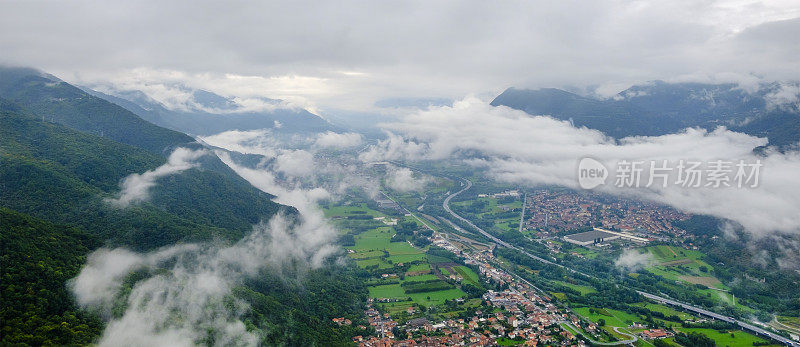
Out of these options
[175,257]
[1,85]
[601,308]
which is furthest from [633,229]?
[1,85]

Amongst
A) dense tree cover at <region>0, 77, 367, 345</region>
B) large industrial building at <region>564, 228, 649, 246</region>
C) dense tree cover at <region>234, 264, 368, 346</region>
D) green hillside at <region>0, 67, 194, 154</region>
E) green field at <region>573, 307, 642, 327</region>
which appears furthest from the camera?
green hillside at <region>0, 67, 194, 154</region>

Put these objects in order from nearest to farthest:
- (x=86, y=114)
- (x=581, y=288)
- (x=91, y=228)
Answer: (x=91, y=228) < (x=581, y=288) < (x=86, y=114)

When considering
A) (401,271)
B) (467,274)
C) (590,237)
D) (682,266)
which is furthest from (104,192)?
(682,266)

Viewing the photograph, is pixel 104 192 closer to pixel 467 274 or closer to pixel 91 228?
pixel 91 228

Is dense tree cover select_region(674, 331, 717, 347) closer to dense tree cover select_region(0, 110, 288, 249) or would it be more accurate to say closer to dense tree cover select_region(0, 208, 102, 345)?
dense tree cover select_region(0, 208, 102, 345)

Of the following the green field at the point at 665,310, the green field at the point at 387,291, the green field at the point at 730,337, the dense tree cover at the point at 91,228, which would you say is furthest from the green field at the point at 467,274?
the green field at the point at 730,337

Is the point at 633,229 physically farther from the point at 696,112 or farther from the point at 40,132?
the point at 40,132

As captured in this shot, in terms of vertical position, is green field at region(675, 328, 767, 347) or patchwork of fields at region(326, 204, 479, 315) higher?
green field at region(675, 328, 767, 347)

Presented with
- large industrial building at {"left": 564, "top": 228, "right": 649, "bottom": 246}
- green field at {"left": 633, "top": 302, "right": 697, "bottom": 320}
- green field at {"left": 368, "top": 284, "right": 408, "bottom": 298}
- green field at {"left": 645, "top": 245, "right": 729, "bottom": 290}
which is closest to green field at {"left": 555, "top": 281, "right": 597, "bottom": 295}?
green field at {"left": 633, "top": 302, "right": 697, "bottom": 320}
